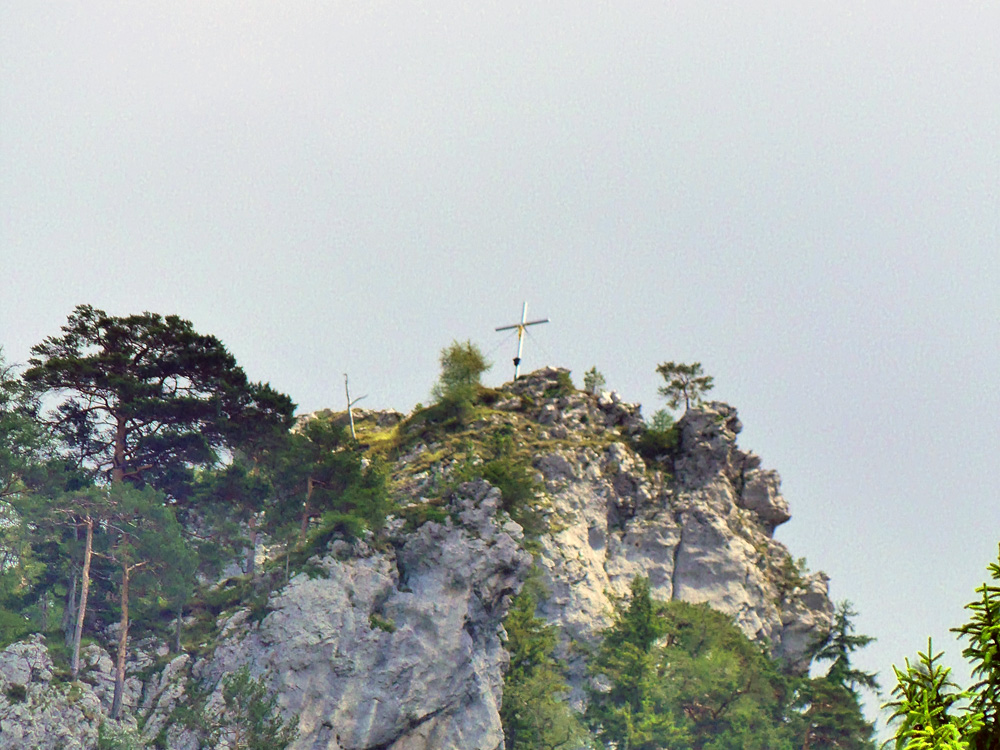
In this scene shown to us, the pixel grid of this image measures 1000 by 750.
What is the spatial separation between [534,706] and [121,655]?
89.7 feet

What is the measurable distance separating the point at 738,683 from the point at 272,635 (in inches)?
1344

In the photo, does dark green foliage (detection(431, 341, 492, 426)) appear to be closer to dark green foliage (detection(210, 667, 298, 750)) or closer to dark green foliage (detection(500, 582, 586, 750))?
dark green foliage (detection(500, 582, 586, 750))

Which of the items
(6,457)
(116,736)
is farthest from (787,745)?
(6,457)

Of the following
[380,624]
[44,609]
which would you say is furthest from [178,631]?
[380,624]

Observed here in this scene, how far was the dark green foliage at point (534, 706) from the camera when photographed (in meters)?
68.7

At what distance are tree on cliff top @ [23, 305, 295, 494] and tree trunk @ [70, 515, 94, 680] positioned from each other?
704 cm

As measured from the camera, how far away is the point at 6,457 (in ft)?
213

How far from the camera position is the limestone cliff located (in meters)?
61.0

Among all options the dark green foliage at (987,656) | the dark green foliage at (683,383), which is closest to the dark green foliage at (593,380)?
the dark green foliage at (683,383)

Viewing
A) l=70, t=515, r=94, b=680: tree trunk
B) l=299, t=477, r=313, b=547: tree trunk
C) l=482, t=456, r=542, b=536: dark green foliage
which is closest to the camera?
l=70, t=515, r=94, b=680: tree trunk

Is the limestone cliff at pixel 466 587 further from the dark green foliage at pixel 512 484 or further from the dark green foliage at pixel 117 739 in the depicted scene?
the dark green foliage at pixel 512 484

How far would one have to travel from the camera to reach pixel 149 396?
72.4m

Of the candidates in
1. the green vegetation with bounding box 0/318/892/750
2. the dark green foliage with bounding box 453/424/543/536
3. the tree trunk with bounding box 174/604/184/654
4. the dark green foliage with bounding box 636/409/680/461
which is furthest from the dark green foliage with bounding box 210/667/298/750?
the dark green foliage with bounding box 636/409/680/461

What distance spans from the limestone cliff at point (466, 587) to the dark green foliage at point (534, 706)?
2.40m
